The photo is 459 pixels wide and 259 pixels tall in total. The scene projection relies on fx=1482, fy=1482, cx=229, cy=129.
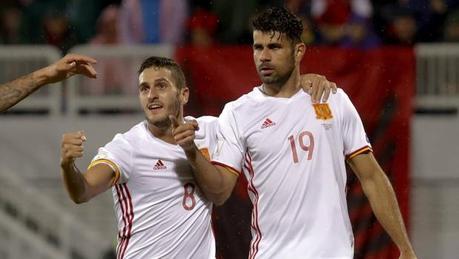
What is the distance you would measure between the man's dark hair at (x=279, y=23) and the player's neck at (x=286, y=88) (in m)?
0.20

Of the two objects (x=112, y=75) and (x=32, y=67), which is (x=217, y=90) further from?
(x=32, y=67)

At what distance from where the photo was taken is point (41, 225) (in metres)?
12.7

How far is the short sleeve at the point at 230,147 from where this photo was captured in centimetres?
784

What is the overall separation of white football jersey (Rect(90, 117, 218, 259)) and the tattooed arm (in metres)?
0.48

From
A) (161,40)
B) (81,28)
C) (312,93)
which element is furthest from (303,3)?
(312,93)

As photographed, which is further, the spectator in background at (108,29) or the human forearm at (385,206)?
the spectator in background at (108,29)

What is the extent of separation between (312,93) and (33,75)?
4.83ft

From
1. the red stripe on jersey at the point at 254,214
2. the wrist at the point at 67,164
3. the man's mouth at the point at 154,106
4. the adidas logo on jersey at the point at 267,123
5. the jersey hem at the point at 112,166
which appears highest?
the man's mouth at the point at 154,106

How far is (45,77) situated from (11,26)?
223 inches

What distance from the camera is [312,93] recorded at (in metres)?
7.87

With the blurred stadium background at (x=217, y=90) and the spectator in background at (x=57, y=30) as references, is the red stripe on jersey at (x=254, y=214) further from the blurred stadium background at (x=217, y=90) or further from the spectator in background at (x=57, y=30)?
the spectator in background at (x=57, y=30)

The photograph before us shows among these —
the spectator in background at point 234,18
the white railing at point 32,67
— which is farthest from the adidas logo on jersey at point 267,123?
the white railing at point 32,67

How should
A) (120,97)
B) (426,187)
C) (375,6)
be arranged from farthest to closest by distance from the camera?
(375,6), (120,97), (426,187)

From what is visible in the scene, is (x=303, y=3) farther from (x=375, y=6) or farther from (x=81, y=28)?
(x=81, y=28)
